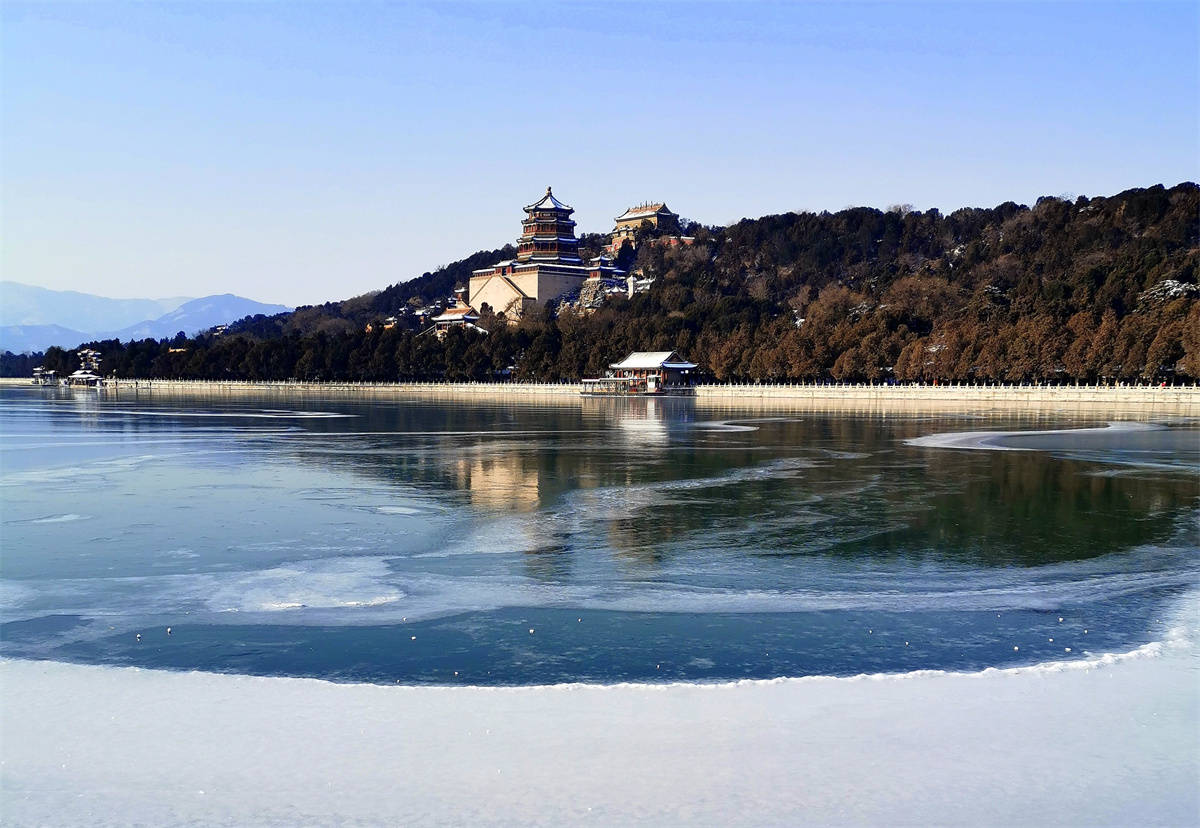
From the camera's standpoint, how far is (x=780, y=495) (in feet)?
60.9

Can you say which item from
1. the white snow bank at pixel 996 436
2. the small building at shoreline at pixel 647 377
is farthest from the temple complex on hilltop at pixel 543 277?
the white snow bank at pixel 996 436

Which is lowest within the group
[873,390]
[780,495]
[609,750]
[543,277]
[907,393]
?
[609,750]

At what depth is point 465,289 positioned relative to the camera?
149 metres

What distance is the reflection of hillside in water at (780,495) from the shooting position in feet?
44.9

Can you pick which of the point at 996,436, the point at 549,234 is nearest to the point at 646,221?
the point at 549,234

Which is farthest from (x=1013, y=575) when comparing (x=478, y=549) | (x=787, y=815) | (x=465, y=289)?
(x=465, y=289)

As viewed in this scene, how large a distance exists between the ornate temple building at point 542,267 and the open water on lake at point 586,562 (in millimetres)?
105954

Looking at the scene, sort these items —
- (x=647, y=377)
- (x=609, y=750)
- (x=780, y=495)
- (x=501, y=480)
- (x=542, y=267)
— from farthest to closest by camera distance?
(x=542, y=267)
(x=647, y=377)
(x=501, y=480)
(x=780, y=495)
(x=609, y=750)

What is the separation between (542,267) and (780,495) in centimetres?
11387

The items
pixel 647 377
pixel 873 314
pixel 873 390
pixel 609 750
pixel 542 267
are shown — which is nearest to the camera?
pixel 609 750

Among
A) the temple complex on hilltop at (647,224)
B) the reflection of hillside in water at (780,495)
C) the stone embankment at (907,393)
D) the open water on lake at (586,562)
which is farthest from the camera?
the temple complex on hilltop at (647,224)

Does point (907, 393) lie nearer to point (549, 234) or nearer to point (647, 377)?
point (647, 377)

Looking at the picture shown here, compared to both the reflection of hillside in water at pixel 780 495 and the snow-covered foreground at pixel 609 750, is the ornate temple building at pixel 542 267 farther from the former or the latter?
the snow-covered foreground at pixel 609 750

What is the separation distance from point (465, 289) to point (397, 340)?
43364 millimetres
